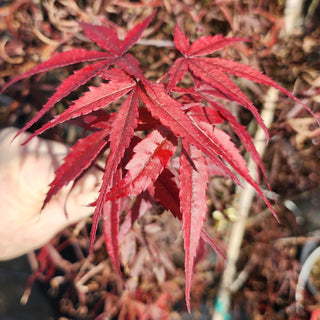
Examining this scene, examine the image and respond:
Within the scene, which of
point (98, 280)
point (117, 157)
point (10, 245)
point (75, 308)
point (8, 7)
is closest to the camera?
point (117, 157)

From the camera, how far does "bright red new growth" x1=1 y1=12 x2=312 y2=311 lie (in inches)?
13.1

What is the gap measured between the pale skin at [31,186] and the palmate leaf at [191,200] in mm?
314

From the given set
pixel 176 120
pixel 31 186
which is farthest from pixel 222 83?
pixel 31 186

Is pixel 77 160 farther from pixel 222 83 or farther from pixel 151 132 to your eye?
pixel 222 83

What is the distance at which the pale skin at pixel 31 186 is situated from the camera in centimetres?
65

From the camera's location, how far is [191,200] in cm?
35

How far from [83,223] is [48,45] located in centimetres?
64

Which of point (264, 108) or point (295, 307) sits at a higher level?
point (264, 108)

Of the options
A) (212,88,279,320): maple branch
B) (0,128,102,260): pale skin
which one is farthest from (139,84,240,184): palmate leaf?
(212,88,279,320): maple branch

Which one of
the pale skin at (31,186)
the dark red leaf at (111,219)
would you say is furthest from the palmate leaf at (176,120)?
the pale skin at (31,186)

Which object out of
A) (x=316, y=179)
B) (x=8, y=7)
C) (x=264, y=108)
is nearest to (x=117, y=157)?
(x=264, y=108)

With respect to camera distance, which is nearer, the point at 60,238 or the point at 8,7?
the point at 8,7

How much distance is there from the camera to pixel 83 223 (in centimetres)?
106

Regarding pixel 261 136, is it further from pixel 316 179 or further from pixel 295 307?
pixel 295 307
